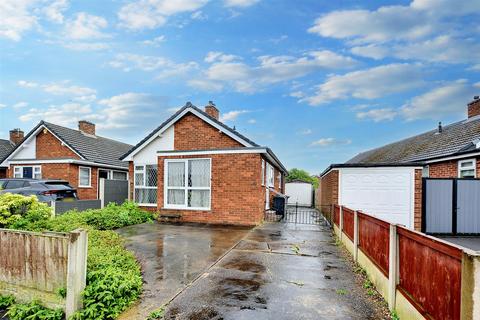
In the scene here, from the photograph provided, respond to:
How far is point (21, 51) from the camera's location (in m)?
10.4

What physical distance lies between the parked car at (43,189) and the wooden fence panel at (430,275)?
13.3 metres

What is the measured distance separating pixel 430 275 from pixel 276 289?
2491mm

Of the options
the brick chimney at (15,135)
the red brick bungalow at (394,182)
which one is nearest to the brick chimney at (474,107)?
the red brick bungalow at (394,182)

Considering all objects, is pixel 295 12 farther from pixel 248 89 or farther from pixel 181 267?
pixel 181 267

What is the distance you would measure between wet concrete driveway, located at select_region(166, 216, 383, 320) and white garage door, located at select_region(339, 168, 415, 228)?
4.63 m

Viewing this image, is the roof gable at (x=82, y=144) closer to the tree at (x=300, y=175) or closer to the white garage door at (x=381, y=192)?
the white garage door at (x=381, y=192)

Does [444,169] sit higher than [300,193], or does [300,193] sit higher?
[444,169]

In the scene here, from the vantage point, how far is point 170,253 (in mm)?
7105

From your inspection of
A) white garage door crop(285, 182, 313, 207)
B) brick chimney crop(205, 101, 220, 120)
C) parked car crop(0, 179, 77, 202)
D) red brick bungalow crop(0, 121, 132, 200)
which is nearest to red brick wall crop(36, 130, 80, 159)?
red brick bungalow crop(0, 121, 132, 200)

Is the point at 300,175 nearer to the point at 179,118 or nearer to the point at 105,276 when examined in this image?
the point at 179,118

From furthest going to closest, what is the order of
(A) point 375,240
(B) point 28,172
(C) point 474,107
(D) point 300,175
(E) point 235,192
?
(D) point 300,175 → (B) point 28,172 → (C) point 474,107 → (E) point 235,192 → (A) point 375,240

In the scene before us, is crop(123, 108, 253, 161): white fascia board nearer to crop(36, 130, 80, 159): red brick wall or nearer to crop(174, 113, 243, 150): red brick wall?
crop(174, 113, 243, 150): red brick wall

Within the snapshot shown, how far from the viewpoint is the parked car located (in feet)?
39.0

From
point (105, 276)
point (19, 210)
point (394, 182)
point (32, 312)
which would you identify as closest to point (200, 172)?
point (19, 210)
